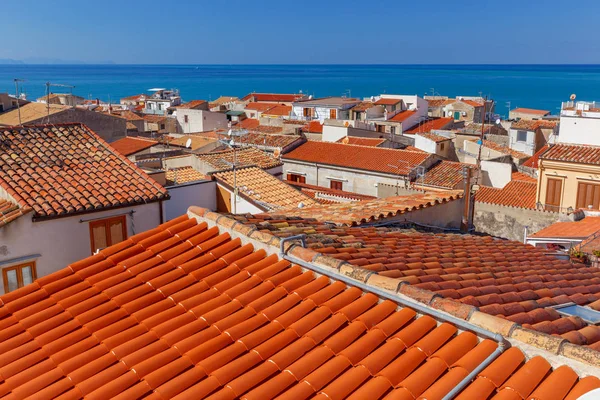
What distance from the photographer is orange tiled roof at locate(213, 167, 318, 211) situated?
14.2 meters

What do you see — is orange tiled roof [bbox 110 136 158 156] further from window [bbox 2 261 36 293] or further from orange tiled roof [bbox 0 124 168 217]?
window [bbox 2 261 36 293]

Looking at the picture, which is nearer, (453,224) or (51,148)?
(51,148)

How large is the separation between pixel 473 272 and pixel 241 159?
53.3 ft

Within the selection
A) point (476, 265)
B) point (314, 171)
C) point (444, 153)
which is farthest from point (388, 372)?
point (444, 153)

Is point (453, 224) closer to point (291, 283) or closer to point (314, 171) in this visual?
point (291, 283)

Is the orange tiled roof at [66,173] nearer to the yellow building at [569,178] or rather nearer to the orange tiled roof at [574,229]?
the orange tiled roof at [574,229]

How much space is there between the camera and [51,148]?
34.7ft

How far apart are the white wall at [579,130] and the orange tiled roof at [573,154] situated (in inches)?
124

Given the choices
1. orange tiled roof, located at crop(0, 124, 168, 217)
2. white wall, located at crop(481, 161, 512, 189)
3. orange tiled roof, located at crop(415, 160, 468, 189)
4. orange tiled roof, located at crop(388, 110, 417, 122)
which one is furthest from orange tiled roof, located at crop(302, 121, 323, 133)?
orange tiled roof, located at crop(0, 124, 168, 217)

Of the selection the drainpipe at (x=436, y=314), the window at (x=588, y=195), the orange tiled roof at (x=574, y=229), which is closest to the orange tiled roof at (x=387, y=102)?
the window at (x=588, y=195)

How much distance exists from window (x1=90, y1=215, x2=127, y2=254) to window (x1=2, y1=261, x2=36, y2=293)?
107 centimetres

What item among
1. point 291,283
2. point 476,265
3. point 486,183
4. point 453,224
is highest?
point 291,283

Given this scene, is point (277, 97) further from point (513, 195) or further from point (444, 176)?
point (513, 195)

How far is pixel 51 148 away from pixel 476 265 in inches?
326
